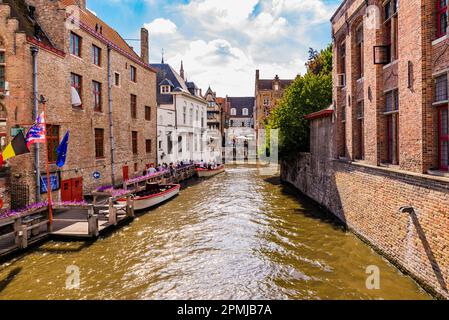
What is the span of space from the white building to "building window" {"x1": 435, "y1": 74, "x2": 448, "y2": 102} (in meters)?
24.2

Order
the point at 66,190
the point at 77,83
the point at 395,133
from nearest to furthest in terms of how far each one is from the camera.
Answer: the point at 395,133 < the point at 66,190 < the point at 77,83

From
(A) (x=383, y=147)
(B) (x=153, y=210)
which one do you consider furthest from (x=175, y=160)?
(A) (x=383, y=147)

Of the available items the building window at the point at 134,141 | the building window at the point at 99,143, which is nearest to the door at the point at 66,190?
the building window at the point at 99,143

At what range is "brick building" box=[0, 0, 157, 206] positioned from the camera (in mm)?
12516

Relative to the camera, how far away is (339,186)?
13.8 meters

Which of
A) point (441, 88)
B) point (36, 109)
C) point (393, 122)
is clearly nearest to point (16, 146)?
point (36, 109)

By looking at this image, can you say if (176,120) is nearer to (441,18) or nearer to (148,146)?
(148,146)

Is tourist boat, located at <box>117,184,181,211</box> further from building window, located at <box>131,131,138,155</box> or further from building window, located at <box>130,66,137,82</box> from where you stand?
building window, located at <box>130,66,137,82</box>

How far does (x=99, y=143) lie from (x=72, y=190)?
409cm

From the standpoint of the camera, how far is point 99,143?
62.3 feet

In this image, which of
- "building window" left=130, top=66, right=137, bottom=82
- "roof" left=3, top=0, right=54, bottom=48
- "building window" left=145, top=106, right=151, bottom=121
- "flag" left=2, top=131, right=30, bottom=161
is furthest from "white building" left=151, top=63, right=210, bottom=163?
"flag" left=2, top=131, right=30, bottom=161

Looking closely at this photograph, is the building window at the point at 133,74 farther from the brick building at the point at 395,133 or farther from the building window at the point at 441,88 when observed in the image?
the building window at the point at 441,88
